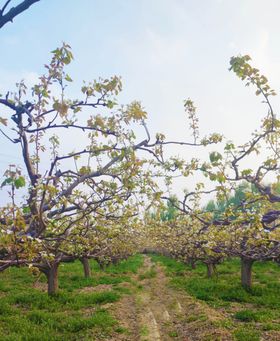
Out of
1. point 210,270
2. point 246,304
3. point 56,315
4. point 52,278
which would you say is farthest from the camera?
point 210,270

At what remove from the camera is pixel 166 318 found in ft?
47.6

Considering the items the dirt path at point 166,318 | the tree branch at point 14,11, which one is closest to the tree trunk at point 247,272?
the dirt path at point 166,318

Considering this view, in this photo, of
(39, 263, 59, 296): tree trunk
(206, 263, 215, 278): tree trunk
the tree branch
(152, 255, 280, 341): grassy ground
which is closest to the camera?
the tree branch

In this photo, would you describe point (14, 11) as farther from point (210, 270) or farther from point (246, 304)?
point (210, 270)

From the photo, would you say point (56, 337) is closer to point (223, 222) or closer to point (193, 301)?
point (223, 222)

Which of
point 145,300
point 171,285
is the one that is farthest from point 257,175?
point 171,285

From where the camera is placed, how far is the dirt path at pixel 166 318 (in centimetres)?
1189

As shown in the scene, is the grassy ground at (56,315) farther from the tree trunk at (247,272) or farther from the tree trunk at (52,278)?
the tree trunk at (247,272)

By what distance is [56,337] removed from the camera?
11328 mm

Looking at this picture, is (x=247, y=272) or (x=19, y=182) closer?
(x=19, y=182)

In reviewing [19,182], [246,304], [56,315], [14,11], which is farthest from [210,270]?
[14,11]

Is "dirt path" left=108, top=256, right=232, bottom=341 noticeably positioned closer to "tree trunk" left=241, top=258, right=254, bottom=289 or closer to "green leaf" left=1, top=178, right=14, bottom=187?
"tree trunk" left=241, top=258, right=254, bottom=289

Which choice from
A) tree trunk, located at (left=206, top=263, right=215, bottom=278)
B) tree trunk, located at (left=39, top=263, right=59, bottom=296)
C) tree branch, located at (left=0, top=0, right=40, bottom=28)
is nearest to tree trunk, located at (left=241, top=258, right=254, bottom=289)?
tree trunk, located at (left=206, top=263, right=215, bottom=278)

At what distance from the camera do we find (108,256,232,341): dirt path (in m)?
11.9
